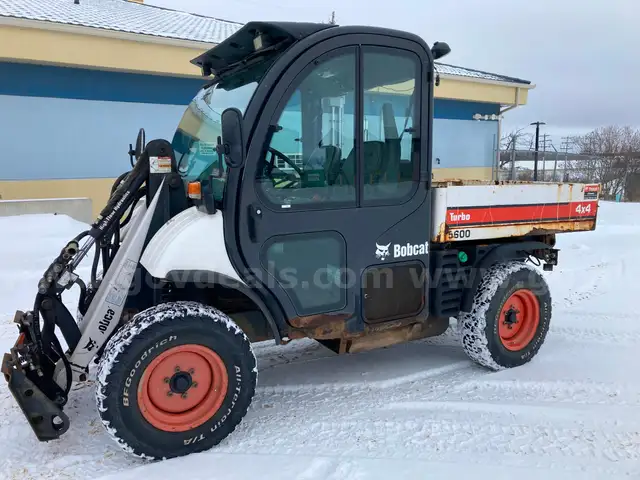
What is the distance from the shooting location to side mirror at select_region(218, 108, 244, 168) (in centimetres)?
278

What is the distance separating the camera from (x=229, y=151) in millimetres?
2820

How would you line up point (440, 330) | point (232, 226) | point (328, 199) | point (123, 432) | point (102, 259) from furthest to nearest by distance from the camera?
point (440, 330) < point (102, 259) < point (328, 199) < point (232, 226) < point (123, 432)

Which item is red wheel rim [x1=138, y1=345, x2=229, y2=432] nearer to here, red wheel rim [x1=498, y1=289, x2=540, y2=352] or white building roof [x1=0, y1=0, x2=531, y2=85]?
red wheel rim [x1=498, y1=289, x2=540, y2=352]

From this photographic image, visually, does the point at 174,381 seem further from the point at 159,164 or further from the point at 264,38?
the point at 264,38

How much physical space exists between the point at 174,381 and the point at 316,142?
1.58m

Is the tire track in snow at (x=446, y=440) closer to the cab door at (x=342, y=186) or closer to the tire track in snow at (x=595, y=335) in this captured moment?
the cab door at (x=342, y=186)

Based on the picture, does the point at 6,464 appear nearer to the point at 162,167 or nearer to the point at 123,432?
the point at 123,432

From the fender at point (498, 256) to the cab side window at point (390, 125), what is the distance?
996 mm

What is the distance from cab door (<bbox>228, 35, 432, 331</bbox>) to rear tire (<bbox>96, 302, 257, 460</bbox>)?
15.5 inches

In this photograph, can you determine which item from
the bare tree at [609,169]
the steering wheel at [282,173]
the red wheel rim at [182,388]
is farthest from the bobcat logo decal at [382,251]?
the bare tree at [609,169]

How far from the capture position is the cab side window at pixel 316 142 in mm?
3006

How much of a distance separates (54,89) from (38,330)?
838 cm

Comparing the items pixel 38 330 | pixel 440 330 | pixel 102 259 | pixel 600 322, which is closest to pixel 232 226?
pixel 102 259

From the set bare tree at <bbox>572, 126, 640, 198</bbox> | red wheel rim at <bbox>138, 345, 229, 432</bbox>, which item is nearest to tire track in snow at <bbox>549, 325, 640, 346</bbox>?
red wheel rim at <bbox>138, 345, 229, 432</bbox>
